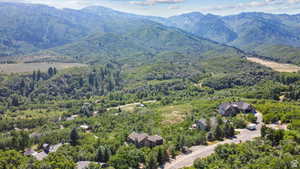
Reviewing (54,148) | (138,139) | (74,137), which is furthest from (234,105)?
(54,148)

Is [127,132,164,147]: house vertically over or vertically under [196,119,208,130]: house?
under

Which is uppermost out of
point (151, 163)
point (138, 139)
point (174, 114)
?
point (151, 163)

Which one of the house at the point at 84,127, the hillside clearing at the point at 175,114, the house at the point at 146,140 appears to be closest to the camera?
the house at the point at 146,140

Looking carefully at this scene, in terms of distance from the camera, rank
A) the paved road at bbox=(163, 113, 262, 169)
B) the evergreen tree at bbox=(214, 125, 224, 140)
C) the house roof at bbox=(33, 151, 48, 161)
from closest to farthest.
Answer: the paved road at bbox=(163, 113, 262, 169)
the house roof at bbox=(33, 151, 48, 161)
the evergreen tree at bbox=(214, 125, 224, 140)

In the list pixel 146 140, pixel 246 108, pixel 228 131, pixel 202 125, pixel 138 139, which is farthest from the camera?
pixel 246 108

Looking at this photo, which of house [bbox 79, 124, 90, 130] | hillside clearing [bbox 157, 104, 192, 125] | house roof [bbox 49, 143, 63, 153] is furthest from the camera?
house [bbox 79, 124, 90, 130]

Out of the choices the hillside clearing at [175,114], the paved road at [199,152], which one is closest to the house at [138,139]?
the paved road at [199,152]

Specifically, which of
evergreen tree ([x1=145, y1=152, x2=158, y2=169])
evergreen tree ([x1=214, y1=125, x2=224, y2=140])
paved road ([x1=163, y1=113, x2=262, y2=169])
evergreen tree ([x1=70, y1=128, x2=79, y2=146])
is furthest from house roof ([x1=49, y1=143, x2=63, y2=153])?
evergreen tree ([x1=214, y1=125, x2=224, y2=140])

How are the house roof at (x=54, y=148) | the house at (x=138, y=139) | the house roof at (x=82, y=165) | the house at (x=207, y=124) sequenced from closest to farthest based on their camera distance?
the house roof at (x=82, y=165)
the house at (x=138, y=139)
the house roof at (x=54, y=148)
the house at (x=207, y=124)

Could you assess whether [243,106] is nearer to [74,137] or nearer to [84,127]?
[84,127]

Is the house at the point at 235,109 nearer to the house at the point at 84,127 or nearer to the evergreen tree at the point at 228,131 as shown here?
the evergreen tree at the point at 228,131

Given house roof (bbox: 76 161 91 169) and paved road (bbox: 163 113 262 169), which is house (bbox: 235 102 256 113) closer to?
paved road (bbox: 163 113 262 169)

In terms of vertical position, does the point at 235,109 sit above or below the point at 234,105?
below
